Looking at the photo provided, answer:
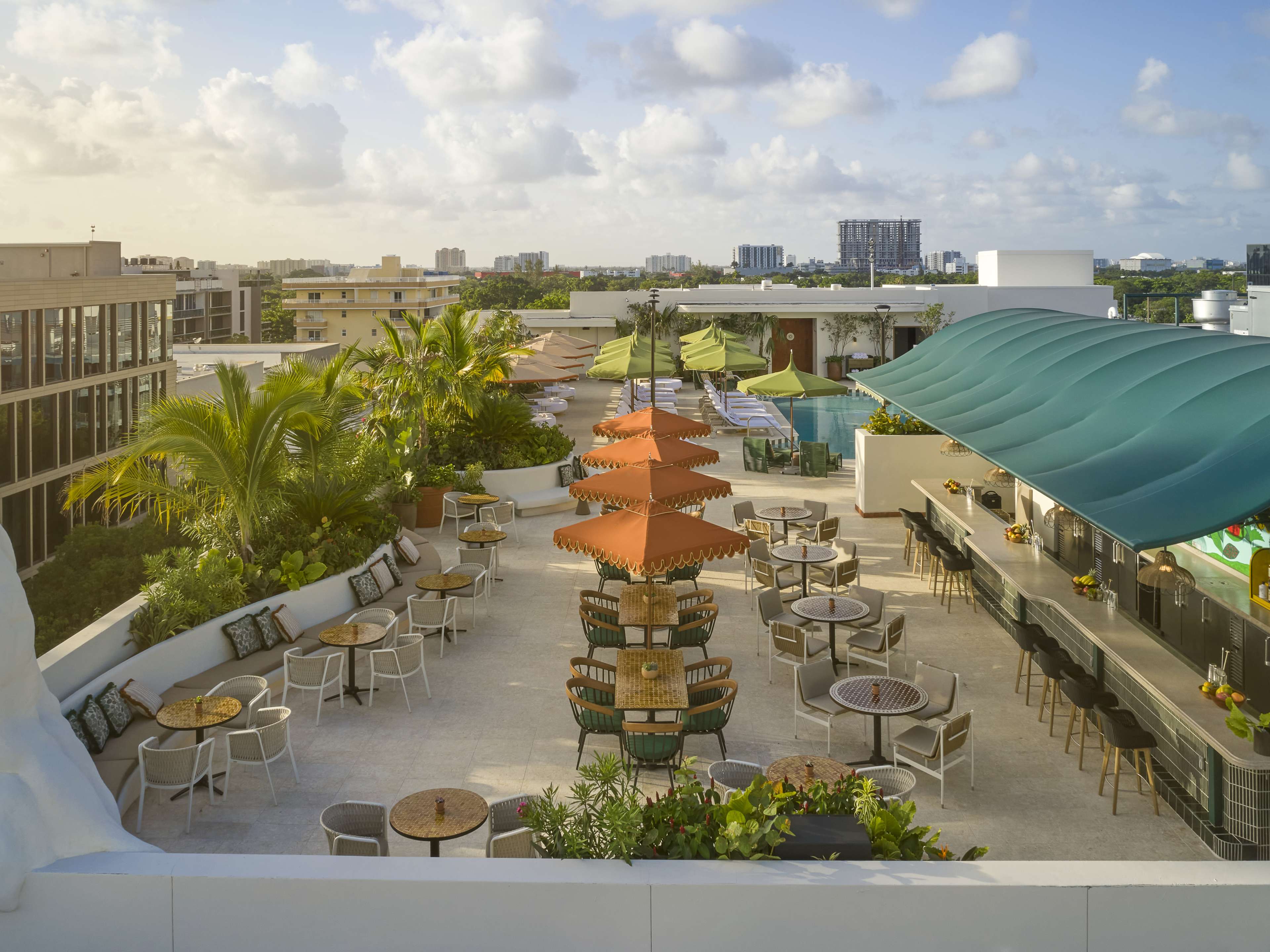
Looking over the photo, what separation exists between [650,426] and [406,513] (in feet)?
17.5

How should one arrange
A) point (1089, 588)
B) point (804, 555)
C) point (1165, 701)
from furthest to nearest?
point (804, 555), point (1089, 588), point (1165, 701)

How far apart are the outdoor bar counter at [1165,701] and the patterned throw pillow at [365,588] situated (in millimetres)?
7253

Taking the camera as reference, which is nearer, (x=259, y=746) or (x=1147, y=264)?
(x=259, y=746)

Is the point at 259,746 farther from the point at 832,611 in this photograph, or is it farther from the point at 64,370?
the point at 64,370

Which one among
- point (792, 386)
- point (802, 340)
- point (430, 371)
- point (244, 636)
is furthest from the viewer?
point (802, 340)

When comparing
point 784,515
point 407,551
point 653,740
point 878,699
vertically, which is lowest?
point 653,740

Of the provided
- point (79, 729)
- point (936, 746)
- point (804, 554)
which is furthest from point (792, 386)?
point (79, 729)

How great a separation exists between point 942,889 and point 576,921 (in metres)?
1.92

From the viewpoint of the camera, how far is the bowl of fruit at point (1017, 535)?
1191 cm

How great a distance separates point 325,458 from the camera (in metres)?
13.3

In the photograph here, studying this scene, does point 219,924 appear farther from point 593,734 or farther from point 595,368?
point 595,368

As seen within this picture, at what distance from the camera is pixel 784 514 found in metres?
14.9

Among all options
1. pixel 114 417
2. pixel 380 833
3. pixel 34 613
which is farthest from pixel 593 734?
pixel 114 417

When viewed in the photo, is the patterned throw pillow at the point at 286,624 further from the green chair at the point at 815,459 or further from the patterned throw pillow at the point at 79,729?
the green chair at the point at 815,459
